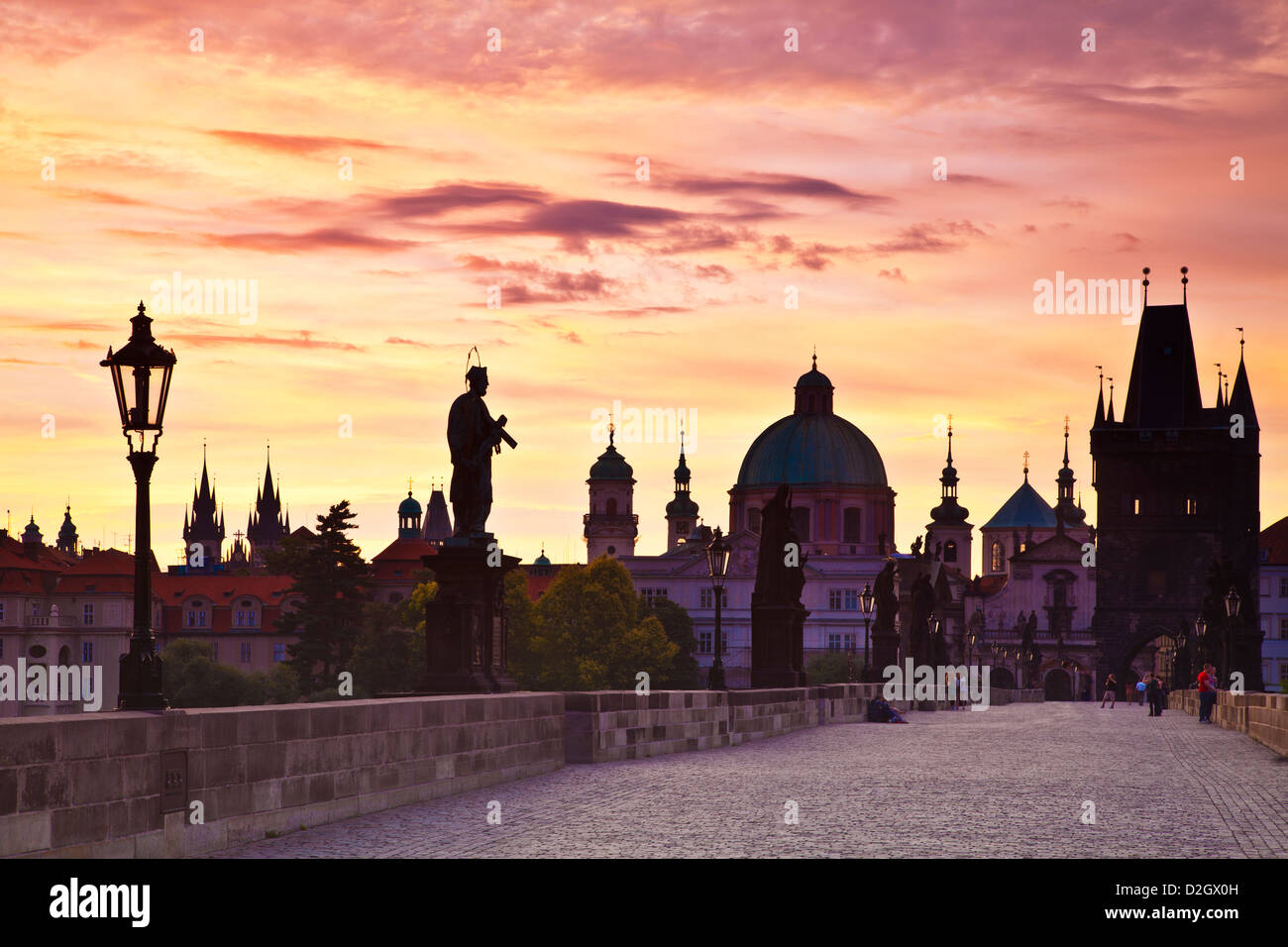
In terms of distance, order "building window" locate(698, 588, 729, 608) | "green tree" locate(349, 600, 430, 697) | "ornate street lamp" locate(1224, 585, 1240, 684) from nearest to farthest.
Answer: "ornate street lamp" locate(1224, 585, 1240, 684), "green tree" locate(349, 600, 430, 697), "building window" locate(698, 588, 729, 608)

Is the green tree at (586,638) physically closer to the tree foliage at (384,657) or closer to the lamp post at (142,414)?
the tree foliage at (384,657)

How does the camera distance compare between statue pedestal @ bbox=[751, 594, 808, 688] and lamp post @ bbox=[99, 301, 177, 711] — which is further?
statue pedestal @ bbox=[751, 594, 808, 688]

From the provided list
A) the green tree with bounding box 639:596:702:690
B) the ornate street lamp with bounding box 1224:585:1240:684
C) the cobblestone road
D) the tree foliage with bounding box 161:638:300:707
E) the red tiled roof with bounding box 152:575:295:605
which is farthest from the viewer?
the red tiled roof with bounding box 152:575:295:605

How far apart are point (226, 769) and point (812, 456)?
7097 inches

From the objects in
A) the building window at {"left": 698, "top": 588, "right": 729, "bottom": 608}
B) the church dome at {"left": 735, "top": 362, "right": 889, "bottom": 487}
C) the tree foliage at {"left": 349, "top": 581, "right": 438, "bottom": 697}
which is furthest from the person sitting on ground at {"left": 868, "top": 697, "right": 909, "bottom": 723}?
the church dome at {"left": 735, "top": 362, "right": 889, "bottom": 487}

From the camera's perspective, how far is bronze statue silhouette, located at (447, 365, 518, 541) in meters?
→ 23.7

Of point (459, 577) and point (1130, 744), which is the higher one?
point (459, 577)

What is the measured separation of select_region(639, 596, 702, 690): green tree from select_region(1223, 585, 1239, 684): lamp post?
322ft

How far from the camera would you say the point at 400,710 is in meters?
18.1

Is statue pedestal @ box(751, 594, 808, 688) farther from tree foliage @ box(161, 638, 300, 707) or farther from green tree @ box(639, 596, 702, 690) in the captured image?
green tree @ box(639, 596, 702, 690)

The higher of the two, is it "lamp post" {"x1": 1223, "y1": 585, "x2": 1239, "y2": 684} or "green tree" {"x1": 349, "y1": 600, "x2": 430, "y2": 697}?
"lamp post" {"x1": 1223, "y1": 585, "x2": 1239, "y2": 684}
